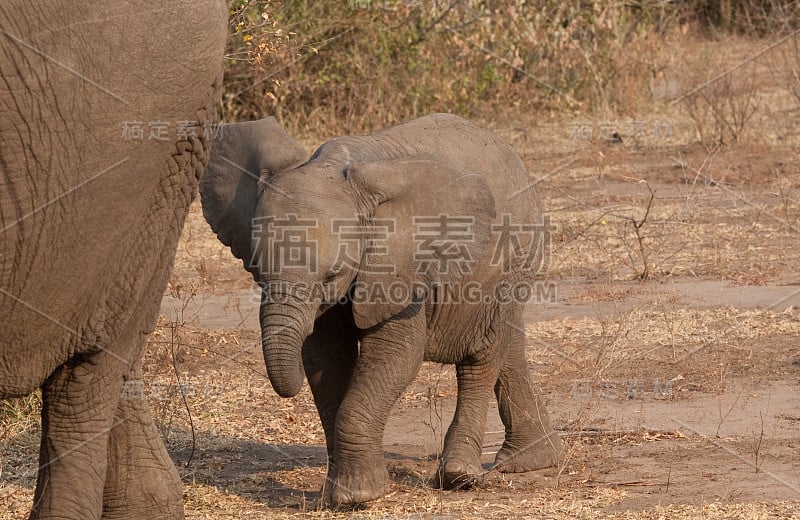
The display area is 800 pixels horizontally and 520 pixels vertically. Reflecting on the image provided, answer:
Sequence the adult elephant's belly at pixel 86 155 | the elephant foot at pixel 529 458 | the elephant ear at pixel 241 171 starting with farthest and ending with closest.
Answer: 1. the elephant foot at pixel 529 458
2. the elephant ear at pixel 241 171
3. the adult elephant's belly at pixel 86 155

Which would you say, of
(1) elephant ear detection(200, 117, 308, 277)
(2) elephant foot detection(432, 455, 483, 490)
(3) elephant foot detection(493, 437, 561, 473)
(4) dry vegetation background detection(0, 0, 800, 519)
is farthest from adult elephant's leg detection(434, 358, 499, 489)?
(1) elephant ear detection(200, 117, 308, 277)

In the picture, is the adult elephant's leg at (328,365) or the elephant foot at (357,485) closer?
the elephant foot at (357,485)

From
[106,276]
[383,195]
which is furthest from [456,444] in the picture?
[106,276]

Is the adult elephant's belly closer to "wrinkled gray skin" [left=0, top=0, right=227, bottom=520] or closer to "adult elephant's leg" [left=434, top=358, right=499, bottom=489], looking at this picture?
"wrinkled gray skin" [left=0, top=0, right=227, bottom=520]

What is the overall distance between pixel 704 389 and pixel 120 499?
11.4 ft

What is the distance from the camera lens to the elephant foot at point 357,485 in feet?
17.1

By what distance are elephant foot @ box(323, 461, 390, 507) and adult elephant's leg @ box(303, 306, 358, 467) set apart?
0.98ft

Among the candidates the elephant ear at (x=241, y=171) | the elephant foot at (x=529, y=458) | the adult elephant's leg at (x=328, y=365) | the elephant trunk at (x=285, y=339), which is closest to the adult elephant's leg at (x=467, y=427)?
the elephant foot at (x=529, y=458)

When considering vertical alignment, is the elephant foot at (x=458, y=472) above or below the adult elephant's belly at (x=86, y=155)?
below

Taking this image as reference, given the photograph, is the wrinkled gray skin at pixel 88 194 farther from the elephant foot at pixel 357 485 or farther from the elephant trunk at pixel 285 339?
the elephant foot at pixel 357 485

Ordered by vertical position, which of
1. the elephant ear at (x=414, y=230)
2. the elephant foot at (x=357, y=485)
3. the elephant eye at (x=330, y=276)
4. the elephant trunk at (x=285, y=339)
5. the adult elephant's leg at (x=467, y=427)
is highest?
the elephant ear at (x=414, y=230)

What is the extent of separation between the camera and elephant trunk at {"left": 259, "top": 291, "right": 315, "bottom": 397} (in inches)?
189

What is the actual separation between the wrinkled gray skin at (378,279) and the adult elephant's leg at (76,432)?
88cm

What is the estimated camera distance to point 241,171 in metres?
5.58
